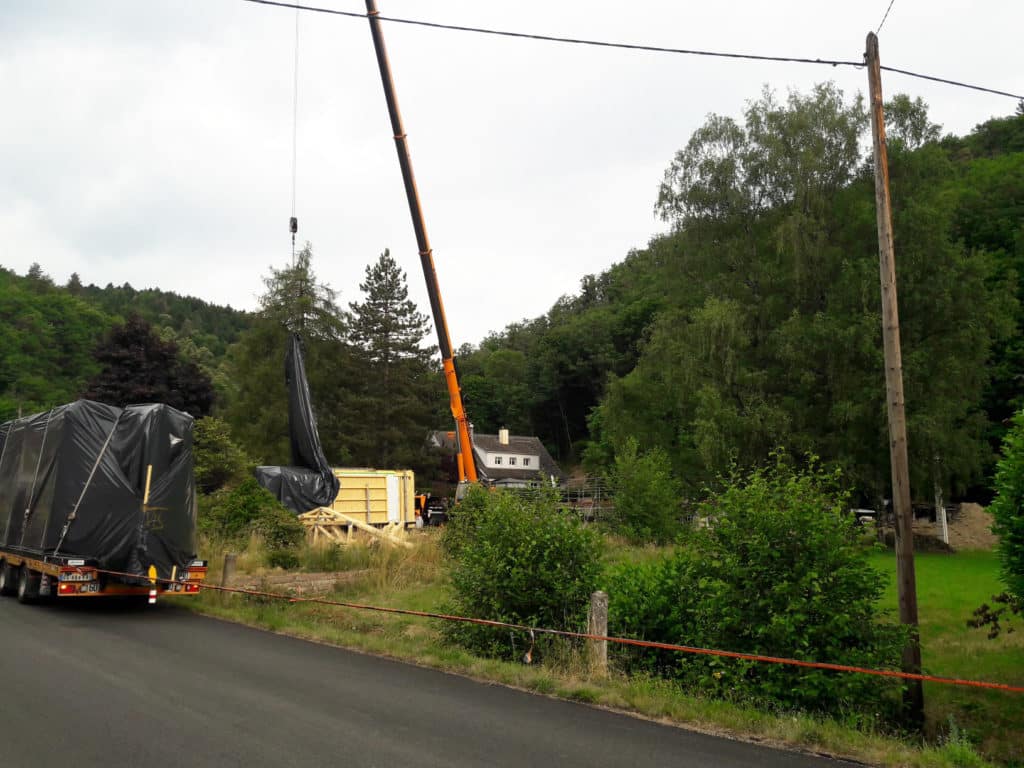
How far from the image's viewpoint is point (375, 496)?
28969 mm

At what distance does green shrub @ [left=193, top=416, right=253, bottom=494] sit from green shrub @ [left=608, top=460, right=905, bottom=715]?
1079 inches

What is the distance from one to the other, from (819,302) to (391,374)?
31.7m

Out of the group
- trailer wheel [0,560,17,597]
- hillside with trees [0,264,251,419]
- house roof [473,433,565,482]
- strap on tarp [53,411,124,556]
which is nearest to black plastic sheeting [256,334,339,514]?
trailer wheel [0,560,17,597]

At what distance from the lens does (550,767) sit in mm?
5848

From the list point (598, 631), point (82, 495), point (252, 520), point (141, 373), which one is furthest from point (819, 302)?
point (141, 373)

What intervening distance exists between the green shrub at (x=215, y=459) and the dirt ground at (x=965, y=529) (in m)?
28.9

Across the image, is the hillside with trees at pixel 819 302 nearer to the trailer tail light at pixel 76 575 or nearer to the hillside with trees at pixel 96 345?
the trailer tail light at pixel 76 575

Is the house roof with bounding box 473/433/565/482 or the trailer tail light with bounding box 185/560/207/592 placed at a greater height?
the house roof with bounding box 473/433/565/482

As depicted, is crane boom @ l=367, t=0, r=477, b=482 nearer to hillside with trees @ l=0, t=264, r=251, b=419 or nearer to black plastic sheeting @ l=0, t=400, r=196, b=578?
black plastic sheeting @ l=0, t=400, r=196, b=578

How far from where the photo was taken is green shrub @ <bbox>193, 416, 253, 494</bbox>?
33406 mm

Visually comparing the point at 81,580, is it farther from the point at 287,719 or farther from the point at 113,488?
the point at 287,719

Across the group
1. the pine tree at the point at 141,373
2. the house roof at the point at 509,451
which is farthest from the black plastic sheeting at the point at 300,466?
the house roof at the point at 509,451

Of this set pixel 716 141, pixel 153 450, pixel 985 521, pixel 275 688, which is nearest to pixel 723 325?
pixel 716 141

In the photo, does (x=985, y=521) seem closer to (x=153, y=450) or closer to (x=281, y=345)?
(x=153, y=450)
